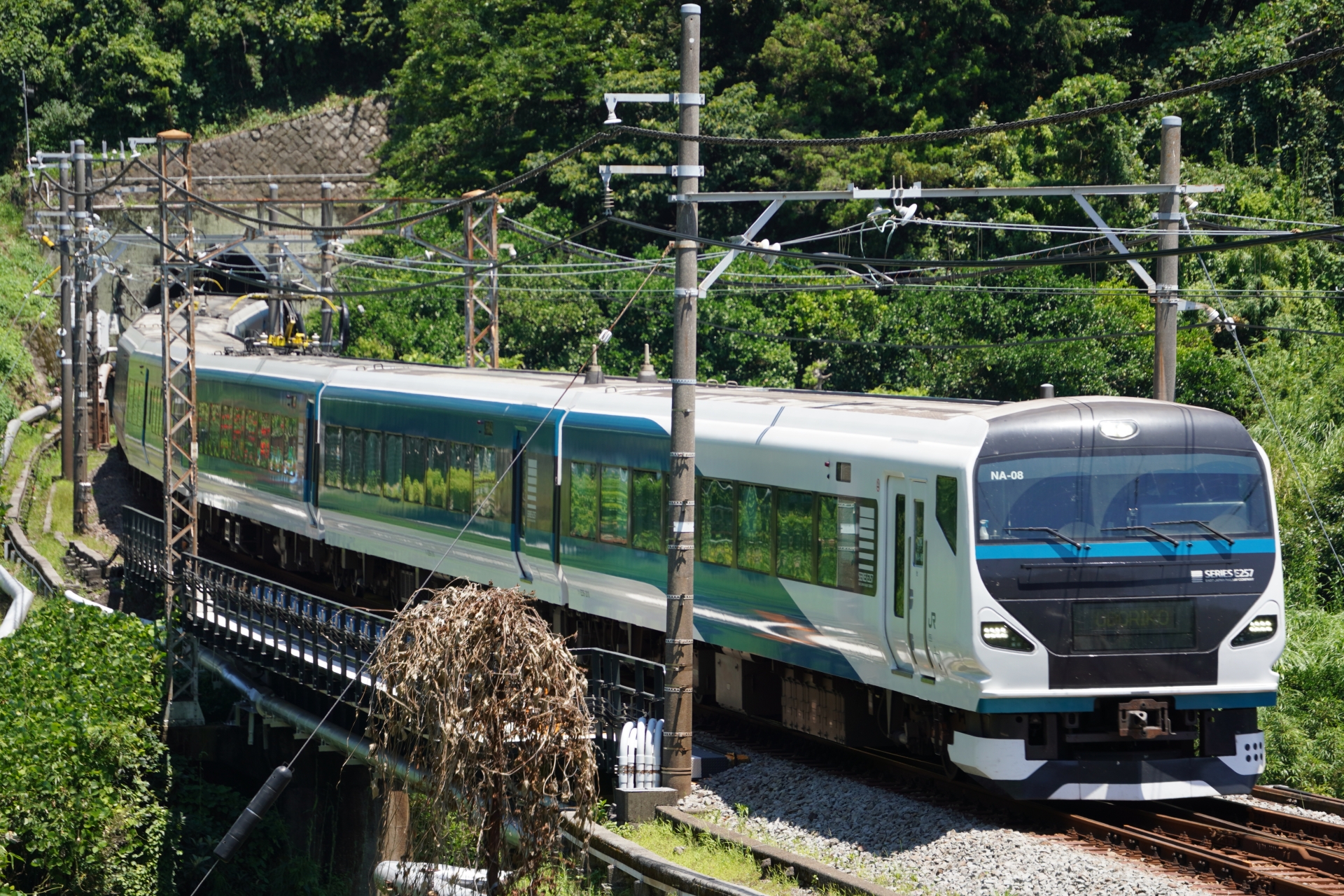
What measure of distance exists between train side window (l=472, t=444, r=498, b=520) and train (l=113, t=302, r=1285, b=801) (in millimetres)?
165

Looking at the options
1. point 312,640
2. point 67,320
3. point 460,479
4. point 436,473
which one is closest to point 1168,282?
point 460,479

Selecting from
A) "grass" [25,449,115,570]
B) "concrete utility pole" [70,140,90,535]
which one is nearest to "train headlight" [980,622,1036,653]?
"concrete utility pole" [70,140,90,535]

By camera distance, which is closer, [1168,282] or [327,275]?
[1168,282]

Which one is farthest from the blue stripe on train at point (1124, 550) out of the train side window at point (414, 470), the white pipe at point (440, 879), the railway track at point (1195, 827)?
the train side window at point (414, 470)

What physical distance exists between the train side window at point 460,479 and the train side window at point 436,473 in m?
0.13

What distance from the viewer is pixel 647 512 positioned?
15.5 meters

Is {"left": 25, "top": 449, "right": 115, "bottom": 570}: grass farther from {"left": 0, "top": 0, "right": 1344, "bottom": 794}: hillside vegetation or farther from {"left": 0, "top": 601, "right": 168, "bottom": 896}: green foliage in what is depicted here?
{"left": 0, "top": 601, "right": 168, "bottom": 896}: green foliage

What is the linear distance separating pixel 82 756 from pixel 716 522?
10534 mm

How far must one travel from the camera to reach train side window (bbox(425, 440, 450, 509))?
776 inches

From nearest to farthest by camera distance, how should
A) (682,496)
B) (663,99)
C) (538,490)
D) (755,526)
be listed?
(682,496) < (663,99) < (755,526) < (538,490)

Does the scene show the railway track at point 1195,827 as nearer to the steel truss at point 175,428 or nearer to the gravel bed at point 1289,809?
the gravel bed at point 1289,809

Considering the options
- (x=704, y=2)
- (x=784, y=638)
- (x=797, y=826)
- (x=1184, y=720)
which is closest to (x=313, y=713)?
(x=784, y=638)

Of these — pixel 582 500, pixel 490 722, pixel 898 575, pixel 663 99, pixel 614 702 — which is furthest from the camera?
pixel 582 500

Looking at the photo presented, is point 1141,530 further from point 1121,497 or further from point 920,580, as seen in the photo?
point 920,580
